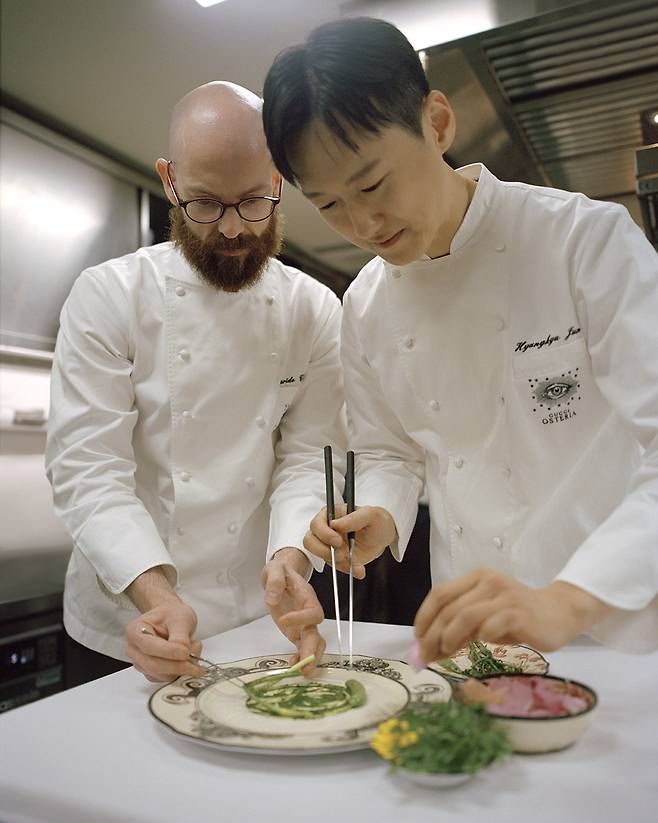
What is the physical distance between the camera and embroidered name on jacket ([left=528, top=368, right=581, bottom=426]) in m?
1.27

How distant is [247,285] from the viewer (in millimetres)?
1618

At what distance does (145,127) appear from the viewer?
10.7 feet

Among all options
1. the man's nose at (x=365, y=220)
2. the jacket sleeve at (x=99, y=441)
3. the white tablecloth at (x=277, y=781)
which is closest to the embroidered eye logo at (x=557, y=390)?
the man's nose at (x=365, y=220)

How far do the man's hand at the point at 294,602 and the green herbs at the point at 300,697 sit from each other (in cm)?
5

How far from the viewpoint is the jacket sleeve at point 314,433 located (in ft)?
4.99

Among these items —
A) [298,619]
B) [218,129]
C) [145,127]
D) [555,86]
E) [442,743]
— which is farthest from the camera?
[145,127]

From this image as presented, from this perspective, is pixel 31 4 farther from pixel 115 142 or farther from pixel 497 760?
pixel 497 760

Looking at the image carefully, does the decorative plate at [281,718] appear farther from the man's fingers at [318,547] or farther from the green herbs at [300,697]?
the man's fingers at [318,547]

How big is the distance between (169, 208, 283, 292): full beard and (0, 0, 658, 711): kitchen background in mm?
880

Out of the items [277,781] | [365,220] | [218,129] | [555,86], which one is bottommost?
[277,781]

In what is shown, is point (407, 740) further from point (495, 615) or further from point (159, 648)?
point (159, 648)

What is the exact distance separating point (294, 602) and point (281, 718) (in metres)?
0.42

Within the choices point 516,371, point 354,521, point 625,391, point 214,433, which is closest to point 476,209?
point 516,371

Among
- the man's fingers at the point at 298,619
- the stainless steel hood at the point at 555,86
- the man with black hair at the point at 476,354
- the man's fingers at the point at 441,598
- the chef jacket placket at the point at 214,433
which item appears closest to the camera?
the man's fingers at the point at 441,598
